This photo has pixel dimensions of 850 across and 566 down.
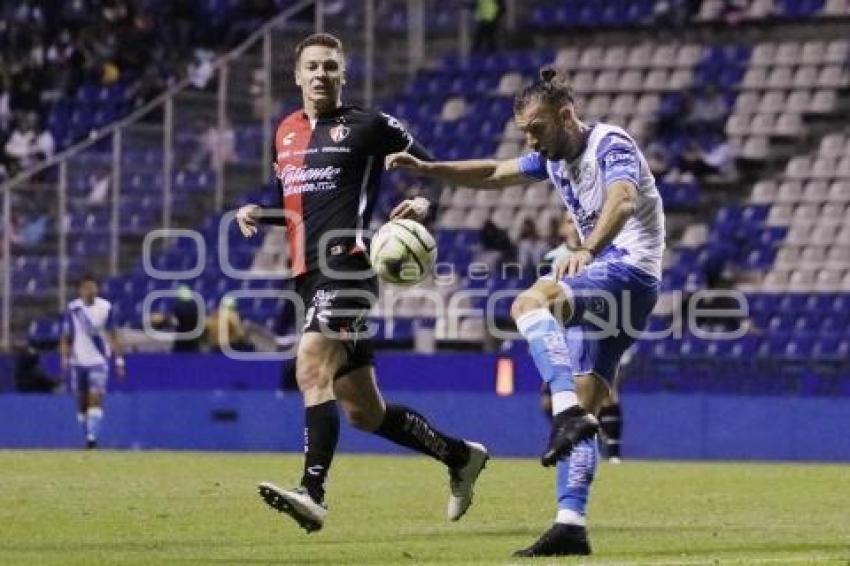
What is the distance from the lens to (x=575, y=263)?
1002cm

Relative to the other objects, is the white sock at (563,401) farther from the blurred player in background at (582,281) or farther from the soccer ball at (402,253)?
the soccer ball at (402,253)

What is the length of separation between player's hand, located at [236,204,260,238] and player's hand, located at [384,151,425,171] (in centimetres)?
80

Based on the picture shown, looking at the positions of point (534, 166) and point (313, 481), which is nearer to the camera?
point (534, 166)

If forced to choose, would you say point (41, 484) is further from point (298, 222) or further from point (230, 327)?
point (230, 327)

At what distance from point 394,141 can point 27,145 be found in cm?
2303

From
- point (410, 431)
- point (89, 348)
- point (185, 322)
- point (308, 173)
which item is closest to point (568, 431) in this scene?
point (410, 431)

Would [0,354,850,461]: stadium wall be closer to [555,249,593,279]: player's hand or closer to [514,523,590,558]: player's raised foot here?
[514,523,590,558]: player's raised foot

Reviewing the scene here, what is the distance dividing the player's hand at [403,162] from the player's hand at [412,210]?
0.18 m

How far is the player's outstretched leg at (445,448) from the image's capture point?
40.8ft

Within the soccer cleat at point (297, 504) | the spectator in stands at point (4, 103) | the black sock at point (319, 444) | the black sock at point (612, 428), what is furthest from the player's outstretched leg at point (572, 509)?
the spectator in stands at point (4, 103)

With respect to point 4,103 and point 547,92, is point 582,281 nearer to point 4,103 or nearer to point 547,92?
point 547,92

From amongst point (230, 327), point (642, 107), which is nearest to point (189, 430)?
point (230, 327)

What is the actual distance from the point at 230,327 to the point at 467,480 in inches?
649

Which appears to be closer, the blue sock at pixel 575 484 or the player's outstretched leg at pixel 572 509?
the player's outstretched leg at pixel 572 509
